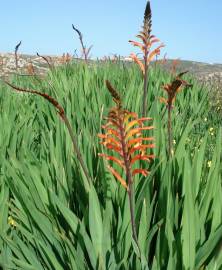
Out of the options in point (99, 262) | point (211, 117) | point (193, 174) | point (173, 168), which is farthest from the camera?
point (211, 117)

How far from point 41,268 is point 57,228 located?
14cm

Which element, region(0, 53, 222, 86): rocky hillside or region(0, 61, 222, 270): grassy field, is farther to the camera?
region(0, 53, 222, 86): rocky hillside

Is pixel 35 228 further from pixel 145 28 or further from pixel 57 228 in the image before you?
pixel 145 28

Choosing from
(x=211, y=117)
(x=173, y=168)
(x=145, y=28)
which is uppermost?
(x=145, y=28)

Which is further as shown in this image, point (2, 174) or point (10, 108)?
point (10, 108)

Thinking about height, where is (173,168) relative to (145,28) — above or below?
below

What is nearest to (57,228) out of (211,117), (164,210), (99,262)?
(99,262)

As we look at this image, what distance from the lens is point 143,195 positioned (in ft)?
4.56

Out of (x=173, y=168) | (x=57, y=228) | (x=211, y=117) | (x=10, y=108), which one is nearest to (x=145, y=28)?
(x=173, y=168)

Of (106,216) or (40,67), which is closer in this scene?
(106,216)

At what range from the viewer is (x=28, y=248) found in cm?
144

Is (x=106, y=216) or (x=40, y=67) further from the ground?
(x=106, y=216)

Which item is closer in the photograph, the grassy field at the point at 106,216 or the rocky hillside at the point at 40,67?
the grassy field at the point at 106,216

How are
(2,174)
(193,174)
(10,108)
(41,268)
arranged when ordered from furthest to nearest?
(10,108), (2,174), (193,174), (41,268)
